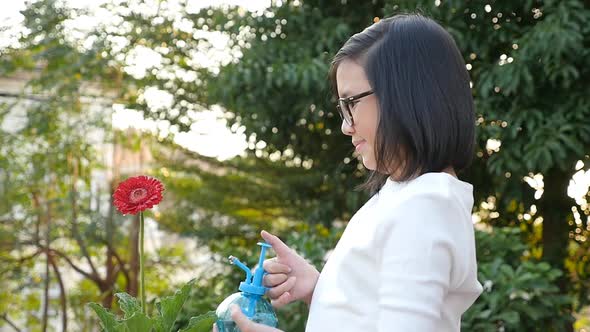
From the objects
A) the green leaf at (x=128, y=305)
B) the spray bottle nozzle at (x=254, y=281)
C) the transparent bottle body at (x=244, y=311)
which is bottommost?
the green leaf at (x=128, y=305)

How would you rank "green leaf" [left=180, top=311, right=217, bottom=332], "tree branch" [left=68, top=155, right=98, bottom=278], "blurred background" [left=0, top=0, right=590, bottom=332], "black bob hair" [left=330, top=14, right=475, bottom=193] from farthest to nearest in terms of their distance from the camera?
"tree branch" [left=68, top=155, right=98, bottom=278] → "blurred background" [left=0, top=0, right=590, bottom=332] → "green leaf" [left=180, top=311, right=217, bottom=332] → "black bob hair" [left=330, top=14, right=475, bottom=193]

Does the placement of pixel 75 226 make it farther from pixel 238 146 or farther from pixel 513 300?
pixel 513 300

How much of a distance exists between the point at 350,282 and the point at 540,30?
2.71 meters

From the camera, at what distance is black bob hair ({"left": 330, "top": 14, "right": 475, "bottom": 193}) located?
4.17ft

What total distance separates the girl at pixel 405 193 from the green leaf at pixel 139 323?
0.27 m

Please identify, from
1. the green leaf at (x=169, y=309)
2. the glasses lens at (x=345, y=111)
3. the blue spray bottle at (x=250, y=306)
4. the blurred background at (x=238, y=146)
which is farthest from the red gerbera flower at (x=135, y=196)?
the blurred background at (x=238, y=146)

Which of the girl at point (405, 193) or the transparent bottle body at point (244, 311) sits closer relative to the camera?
the girl at point (405, 193)

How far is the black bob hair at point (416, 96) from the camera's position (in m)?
1.27

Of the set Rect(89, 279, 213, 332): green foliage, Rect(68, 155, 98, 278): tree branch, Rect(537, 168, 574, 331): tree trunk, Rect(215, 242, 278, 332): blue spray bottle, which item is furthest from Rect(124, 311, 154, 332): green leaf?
Rect(68, 155, 98, 278): tree branch

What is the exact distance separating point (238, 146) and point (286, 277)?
5.07 metres

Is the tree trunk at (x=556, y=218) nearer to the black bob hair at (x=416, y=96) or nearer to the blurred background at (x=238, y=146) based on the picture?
the blurred background at (x=238, y=146)

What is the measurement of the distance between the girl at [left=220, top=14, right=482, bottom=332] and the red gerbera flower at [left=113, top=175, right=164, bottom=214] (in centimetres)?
28

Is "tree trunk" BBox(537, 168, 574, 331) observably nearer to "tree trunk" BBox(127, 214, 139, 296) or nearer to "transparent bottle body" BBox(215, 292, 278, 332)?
"tree trunk" BBox(127, 214, 139, 296)

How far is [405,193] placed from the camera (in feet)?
4.05
